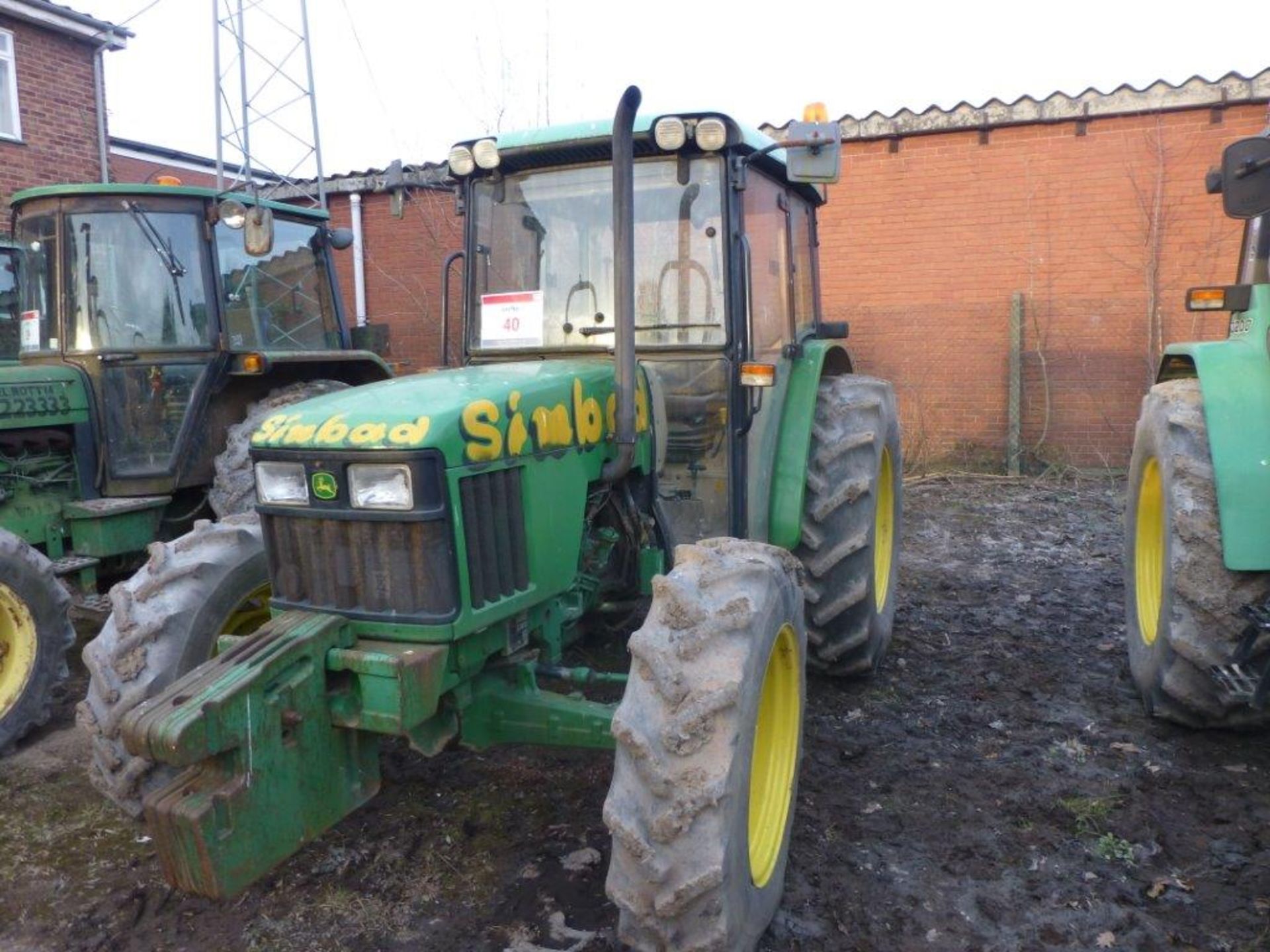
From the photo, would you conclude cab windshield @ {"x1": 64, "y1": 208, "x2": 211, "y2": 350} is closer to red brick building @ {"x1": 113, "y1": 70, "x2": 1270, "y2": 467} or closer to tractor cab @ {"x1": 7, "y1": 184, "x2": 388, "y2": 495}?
tractor cab @ {"x1": 7, "y1": 184, "x2": 388, "y2": 495}

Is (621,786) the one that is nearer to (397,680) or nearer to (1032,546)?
(397,680)

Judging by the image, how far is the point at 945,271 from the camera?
893 cm

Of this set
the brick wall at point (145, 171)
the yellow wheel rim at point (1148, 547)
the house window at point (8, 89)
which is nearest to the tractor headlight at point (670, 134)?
the yellow wheel rim at point (1148, 547)

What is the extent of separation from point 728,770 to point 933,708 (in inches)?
82.9

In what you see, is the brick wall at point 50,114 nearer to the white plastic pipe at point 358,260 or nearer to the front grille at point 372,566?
the white plastic pipe at point 358,260

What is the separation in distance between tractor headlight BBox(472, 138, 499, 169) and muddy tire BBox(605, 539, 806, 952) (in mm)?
1677

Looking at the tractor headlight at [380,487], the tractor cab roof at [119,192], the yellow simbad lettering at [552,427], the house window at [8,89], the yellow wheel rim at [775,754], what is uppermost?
the house window at [8,89]

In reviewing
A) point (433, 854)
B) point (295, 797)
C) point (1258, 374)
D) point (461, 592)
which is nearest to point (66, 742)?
point (433, 854)

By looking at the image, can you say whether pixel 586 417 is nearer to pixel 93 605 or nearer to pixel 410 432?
pixel 410 432

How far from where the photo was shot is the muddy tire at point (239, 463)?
4.89m

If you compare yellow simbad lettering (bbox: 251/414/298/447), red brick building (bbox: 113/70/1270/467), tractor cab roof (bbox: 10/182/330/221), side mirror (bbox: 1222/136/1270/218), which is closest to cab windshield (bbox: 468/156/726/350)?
yellow simbad lettering (bbox: 251/414/298/447)

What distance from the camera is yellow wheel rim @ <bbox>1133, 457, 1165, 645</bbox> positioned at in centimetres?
408

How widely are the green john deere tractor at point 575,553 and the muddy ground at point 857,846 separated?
1.21 feet

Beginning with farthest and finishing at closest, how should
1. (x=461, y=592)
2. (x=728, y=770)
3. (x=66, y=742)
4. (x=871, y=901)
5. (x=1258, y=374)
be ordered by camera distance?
(x=66, y=742)
(x=1258, y=374)
(x=871, y=901)
(x=461, y=592)
(x=728, y=770)
